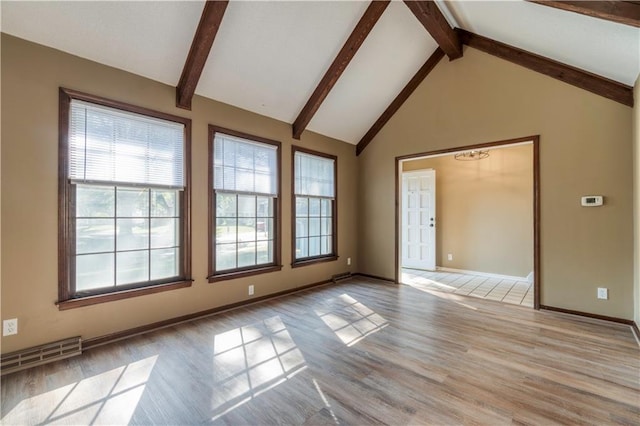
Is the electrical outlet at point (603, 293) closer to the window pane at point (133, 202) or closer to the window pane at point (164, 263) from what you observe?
the window pane at point (164, 263)

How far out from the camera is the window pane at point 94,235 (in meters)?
2.73

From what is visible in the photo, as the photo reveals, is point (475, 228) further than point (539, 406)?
Yes

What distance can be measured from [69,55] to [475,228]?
6.61 metres

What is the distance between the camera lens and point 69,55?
2643 mm

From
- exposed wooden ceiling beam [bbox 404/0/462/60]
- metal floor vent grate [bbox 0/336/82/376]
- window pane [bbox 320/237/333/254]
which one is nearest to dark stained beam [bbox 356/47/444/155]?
exposed wooden ceiling beam [bbox 404/0/462/60]

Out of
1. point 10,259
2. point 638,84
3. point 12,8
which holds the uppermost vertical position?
point 12,8

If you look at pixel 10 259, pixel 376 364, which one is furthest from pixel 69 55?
pixel 376 364

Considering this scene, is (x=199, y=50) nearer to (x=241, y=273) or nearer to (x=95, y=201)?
(x=95, y=201)

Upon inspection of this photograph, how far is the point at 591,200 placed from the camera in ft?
11.1

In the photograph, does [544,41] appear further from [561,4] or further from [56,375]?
[56,375]

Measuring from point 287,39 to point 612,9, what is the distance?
2844 mm

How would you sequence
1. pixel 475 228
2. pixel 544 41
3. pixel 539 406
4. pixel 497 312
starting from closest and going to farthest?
pixel 539 406, pixel 544 41, pixel 497 312, pixel 475 228

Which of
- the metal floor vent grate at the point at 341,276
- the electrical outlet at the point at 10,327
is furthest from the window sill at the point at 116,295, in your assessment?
the metal floor vent grate at the point at 341,276

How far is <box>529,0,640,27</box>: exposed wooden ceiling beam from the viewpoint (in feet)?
6.72
